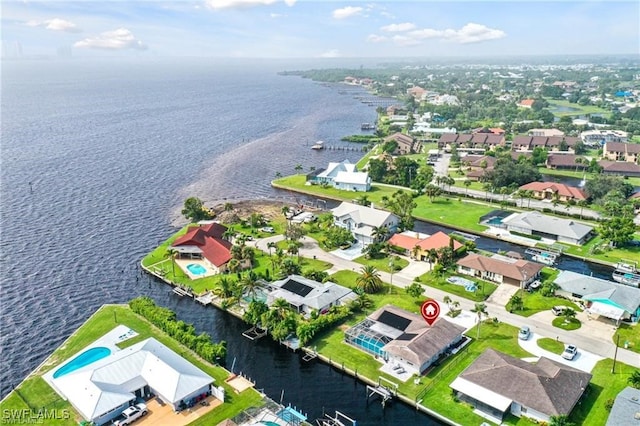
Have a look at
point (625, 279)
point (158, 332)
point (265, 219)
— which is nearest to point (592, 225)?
point (625, 279)

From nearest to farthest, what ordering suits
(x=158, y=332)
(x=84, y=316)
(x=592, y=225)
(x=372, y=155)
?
(x=158, y=332), (x=84, y=316), (x=592, y=225), (x=372, y=155)

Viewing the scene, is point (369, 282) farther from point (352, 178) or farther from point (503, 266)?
point (352, 178)

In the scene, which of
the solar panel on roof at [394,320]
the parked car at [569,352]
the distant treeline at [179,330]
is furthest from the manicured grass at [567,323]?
the distant treeline at [179,330]

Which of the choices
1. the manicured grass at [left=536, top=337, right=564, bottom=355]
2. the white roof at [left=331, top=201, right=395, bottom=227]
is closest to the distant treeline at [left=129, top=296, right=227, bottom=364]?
the manicured grass at [left=536, top=337, right=564, bottom=355]

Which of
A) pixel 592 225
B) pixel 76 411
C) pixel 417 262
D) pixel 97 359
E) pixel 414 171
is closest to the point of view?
pixel 76 411

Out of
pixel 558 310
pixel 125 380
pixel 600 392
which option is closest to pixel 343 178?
pixel 558 310

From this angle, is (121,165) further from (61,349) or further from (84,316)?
(61,349)
